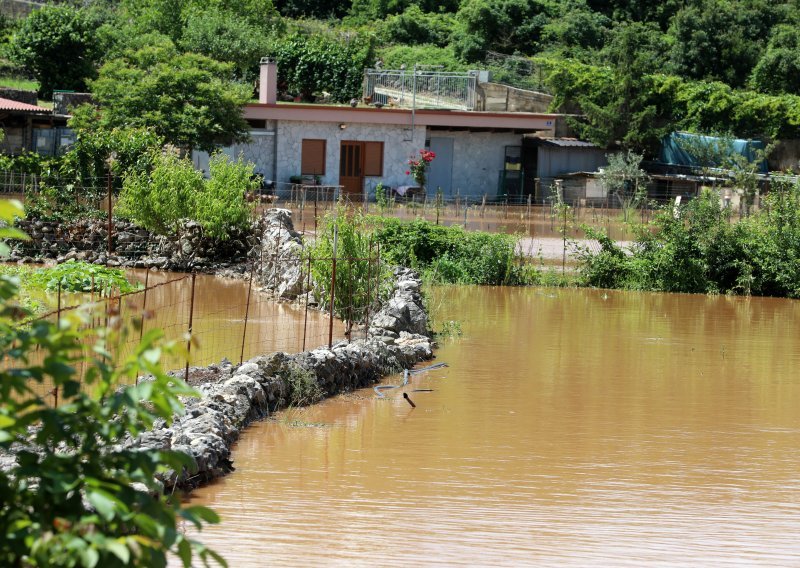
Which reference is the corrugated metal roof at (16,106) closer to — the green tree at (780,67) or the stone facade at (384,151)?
the stone facade at (384,151)

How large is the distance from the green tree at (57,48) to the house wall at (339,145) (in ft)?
25.6

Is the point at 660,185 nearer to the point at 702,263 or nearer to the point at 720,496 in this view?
the point at 702,263

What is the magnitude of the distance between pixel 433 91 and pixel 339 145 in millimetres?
6696

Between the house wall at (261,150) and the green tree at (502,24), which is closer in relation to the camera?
the house wall at (261,150)

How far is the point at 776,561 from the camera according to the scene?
8672mm

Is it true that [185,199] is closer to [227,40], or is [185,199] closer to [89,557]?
[89,557]

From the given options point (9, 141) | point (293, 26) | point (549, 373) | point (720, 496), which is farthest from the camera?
point (293, 26)

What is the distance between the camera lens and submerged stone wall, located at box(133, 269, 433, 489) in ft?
32.4

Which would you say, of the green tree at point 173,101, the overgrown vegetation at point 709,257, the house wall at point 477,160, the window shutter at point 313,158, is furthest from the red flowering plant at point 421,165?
the overgrown vegetation at point 709,257

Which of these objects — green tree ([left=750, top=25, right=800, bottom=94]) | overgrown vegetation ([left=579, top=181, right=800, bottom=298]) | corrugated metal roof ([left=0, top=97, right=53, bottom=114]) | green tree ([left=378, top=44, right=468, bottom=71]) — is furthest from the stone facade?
overgrown vegetation ([left=579, top=181, right=800, bottom=298])

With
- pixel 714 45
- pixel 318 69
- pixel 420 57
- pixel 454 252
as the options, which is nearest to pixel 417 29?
pixel 420 57

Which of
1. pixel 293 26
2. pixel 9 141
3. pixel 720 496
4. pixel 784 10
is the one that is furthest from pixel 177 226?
pixel 784 10

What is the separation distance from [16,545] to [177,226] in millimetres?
20382

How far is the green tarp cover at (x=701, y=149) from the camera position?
4147 cm
